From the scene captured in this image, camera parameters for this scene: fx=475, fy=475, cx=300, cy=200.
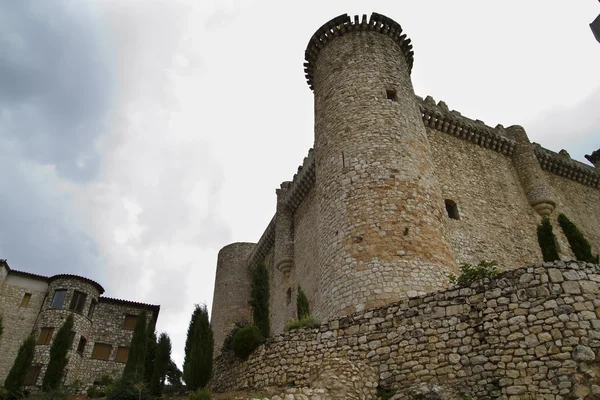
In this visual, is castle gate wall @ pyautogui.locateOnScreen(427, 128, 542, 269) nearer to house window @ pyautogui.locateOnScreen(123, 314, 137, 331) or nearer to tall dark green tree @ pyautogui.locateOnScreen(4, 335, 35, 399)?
tall dark green tree @ pyautogui.locateOnScreen(4, 335, 35, 399)

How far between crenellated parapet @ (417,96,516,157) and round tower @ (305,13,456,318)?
2.04 meters

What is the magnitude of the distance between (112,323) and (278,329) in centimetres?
1086

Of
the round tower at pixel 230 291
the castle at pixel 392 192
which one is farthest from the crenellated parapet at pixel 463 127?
the round tower at pixel 230 291

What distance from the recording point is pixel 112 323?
2598cm

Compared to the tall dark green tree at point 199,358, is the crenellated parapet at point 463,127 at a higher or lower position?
higher

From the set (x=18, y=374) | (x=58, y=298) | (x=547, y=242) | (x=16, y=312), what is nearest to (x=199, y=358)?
(x=18, y=374)

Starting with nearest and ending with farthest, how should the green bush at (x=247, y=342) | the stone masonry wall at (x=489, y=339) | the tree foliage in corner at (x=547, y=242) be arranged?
the stone masonry wall at (x=489, y=339) → the green bush at (x=247, y=342) → the tree foliage in corner at (x=547, y=242)

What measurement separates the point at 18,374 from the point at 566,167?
23.6 metres

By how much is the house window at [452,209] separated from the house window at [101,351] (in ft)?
61.7

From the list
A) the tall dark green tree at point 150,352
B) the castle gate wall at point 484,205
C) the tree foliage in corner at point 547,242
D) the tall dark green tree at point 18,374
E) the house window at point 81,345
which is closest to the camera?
the tree foliage in corner at point 547,242

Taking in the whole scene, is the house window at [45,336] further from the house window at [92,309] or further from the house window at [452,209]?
the house window at [452,209]

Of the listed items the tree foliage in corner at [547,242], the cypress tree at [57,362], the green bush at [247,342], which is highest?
the tree foliage in corner at [547,242]

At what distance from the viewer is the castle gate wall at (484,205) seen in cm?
1648

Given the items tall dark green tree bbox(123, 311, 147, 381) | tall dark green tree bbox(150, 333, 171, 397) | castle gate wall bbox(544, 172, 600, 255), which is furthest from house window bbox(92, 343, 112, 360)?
castle gate wall bbox(544, 172, 600, 255)
